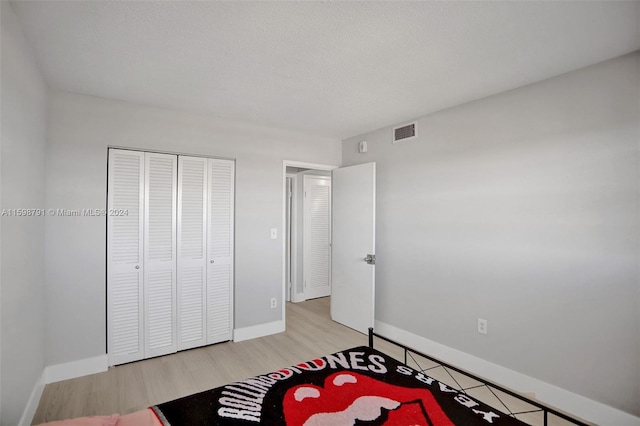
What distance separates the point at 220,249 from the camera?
3.45 meters

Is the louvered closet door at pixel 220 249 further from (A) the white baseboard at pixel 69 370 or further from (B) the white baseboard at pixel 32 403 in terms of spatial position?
(B) the white baseboard at pixel 32 403

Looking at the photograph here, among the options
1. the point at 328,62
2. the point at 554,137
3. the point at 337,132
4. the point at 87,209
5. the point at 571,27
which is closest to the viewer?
the point at 571,27

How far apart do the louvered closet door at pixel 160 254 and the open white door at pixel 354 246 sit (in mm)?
1969

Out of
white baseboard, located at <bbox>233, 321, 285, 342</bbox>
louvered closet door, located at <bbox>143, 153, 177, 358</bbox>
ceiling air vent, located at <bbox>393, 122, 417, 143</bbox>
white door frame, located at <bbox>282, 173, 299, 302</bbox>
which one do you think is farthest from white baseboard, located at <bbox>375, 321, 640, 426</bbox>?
louvered closet door, located at <bbox>143, 153, 177, 358</bbox>

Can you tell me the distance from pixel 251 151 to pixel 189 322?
6.44 feet

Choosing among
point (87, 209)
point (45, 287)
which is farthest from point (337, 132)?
point (45, 287)

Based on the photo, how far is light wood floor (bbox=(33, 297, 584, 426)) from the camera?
2277 millimetres

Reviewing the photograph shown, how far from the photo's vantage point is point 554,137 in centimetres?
234

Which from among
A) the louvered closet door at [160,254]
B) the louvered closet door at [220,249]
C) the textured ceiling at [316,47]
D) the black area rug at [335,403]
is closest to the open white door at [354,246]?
the textured ceiling at [316,47]

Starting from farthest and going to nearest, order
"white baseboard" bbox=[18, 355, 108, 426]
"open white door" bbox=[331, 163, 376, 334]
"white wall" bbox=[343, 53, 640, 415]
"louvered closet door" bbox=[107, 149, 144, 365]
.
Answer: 1. "open white door" bbox=[331, 163, 376, 334]
2. "louvered closet door" bbox=[107, 149, 144, 365]
3. "white baseboard" bbox=[18, 355, 108, 426]
4. "white wall" bbox=[343, 53, 640, 415]

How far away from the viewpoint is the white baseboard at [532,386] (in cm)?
207

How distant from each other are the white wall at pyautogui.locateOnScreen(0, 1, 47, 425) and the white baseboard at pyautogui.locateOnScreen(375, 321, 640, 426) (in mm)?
3176

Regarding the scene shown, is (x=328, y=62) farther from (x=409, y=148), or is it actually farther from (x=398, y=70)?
(x=409, y=148)

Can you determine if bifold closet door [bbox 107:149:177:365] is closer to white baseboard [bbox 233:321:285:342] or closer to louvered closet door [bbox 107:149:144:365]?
louvered closet door [bbox 107:149:144:365]
